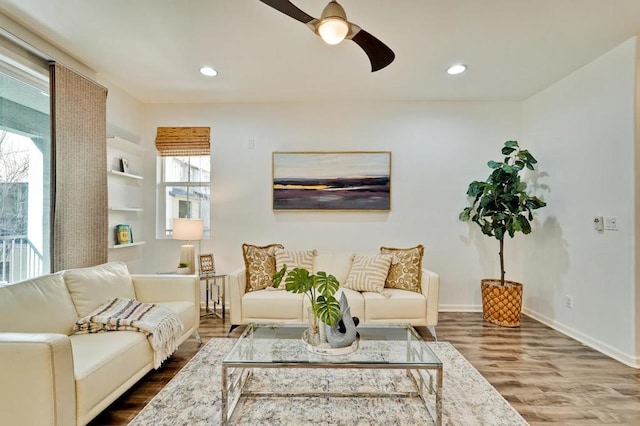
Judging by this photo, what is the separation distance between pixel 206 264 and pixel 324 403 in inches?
90.1

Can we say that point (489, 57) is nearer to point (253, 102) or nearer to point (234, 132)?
→ point (253, 102)

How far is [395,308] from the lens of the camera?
9.97 ft

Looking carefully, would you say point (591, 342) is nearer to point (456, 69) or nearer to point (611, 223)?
point (611, 223)

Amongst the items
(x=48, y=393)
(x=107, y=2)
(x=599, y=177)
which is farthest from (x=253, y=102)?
(x=599, y=177)

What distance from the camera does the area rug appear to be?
182 centimetres

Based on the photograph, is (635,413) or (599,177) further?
(599,177)

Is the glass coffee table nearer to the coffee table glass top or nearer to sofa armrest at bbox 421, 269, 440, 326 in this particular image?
the coffee table glass top

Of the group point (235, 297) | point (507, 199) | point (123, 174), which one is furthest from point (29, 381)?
point (507, 199)

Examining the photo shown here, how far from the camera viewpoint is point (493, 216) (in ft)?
11.3

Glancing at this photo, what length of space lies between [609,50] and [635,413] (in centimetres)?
281

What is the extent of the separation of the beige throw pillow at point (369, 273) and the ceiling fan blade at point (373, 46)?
6.34 ft

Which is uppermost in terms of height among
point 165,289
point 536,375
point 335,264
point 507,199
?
point 507,199

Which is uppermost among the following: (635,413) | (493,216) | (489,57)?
(489,57)

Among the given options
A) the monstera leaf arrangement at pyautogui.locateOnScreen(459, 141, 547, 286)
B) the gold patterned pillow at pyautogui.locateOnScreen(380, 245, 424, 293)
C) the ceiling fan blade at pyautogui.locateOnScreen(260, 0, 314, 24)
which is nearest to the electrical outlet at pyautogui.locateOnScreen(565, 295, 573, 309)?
the monstera leaf arrangement at pyautogui.locateOnScreen(459, 141, 547, 286)
